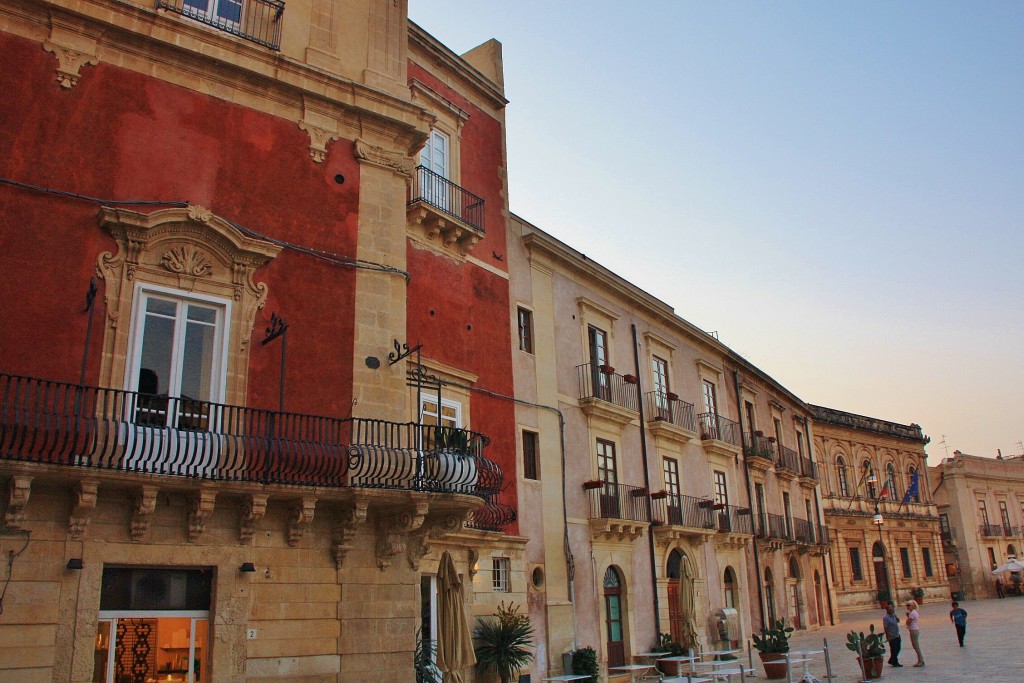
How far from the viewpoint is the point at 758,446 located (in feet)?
112

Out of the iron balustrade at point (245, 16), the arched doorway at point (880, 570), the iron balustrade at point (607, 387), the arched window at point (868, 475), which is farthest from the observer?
the arched window at point (868, 475)

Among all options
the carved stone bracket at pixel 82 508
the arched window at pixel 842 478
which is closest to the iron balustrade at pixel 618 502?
the carved stone bracket at pixel 82 508

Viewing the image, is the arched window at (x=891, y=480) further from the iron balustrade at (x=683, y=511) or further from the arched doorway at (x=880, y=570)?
the iron balustrade at (x=683, y=511)

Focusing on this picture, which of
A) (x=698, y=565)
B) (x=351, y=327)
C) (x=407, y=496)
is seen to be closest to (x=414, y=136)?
(x=351, y=327)

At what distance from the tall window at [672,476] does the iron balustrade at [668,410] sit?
122cm

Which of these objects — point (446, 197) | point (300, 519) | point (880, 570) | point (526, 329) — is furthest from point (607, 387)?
point (880, 570)

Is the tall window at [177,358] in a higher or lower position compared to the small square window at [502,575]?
higher

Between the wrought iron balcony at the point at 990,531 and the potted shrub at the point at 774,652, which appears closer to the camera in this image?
the potted shrub at the point at 774,652

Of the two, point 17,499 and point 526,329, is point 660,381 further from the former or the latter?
point 17,499

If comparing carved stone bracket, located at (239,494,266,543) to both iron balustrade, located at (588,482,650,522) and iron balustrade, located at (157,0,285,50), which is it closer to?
iron balustrade, located at (157,0,285,50)

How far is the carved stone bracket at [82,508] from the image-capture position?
9164mm

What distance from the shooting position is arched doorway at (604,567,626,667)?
21.7 m

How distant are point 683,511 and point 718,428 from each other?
4.90 meters

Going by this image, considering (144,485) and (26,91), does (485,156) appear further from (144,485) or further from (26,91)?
(144,485)
